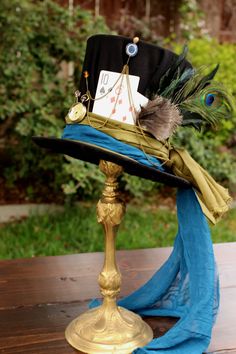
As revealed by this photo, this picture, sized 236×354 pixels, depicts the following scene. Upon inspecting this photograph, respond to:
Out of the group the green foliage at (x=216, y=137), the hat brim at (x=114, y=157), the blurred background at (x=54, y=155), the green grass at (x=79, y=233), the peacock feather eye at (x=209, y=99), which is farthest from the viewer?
the green foliage at (x=216, y=137)

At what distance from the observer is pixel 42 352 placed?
1.12m

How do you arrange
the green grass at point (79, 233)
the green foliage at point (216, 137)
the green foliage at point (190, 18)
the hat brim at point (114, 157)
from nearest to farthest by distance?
the hat brim at point (114, 157) < the green grass at point (79, 233) < the green foliage at point (216, 137) < the green foliage at point (190, 18)

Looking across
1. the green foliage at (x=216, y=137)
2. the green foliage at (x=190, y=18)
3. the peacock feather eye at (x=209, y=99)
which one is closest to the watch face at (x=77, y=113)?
the peacock feather eye at (x=209, y=99)

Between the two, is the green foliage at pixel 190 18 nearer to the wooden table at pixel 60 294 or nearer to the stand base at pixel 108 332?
the wooden table at pixel 60 294

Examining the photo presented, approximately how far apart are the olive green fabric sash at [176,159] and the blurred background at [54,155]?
1834 millimetres

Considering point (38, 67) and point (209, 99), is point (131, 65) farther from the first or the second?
point (38, 67)

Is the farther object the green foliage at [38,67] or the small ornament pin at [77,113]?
the green foliage at [38,67]

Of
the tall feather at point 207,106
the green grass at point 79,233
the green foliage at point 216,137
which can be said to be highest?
the tall feather at point 207,106

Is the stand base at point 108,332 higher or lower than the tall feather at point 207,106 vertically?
lower

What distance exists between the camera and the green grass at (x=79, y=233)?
9.96 feet

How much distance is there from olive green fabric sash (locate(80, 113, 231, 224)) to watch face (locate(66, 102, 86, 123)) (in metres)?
0.01

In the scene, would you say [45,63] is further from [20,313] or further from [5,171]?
[20,313]

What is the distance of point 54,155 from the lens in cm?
350

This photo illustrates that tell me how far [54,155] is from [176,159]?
244 cm
